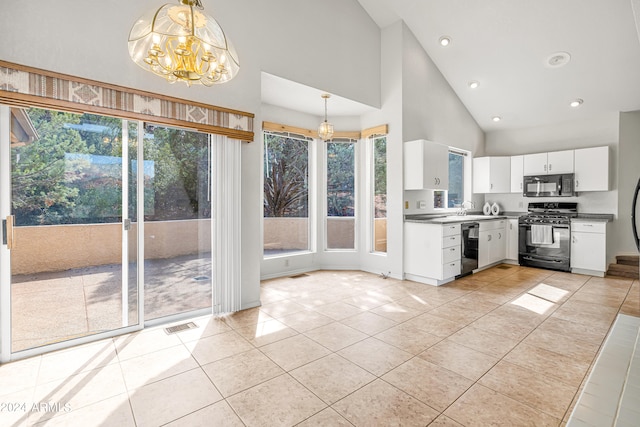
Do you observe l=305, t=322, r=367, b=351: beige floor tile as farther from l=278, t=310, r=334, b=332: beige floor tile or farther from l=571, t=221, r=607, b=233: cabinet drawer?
l=571, t=221, r=607, b=233: cabinet drawer

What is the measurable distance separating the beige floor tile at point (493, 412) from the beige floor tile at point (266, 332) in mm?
1534

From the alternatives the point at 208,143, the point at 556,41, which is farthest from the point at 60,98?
the point at 556,41

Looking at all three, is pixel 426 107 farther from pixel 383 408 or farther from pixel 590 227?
pixel 383 408

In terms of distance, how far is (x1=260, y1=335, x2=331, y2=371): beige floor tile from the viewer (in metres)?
2.49

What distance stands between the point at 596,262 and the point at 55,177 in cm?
723

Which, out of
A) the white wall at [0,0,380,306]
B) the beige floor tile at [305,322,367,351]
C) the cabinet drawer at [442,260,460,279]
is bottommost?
the beige floor tile at [305,322,367,351]

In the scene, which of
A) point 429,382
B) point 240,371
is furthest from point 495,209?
point 240,371

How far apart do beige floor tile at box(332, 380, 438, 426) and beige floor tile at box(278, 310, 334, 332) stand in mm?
1113

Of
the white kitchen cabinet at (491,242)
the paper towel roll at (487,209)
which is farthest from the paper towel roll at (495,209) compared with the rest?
the white kitchen cabinet at (491,242)

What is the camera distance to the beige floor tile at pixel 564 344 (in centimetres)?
259

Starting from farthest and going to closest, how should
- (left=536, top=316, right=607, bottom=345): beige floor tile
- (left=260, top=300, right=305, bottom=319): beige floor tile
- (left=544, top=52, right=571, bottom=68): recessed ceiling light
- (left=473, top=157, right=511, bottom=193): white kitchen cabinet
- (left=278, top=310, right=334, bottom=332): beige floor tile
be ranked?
(left=473, top=157, right=511, bottom=193): white kitchen cabinet
(left=544, top=52, right=571, bottom=68): recessed ceiling light
(left=260, top=300, right=305, bottom=319): beige floor tile
(left=278, top=310, right=334, bottom=332): beige floor tile
(left=536, top=316, right=607, bottom=345): beige floor tile

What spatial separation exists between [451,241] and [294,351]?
122 inches

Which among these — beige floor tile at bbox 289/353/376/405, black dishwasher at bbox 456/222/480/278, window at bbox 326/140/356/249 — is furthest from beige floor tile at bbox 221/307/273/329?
black dishwasher at bbox 456/222/480/278

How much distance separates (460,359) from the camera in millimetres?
2527
